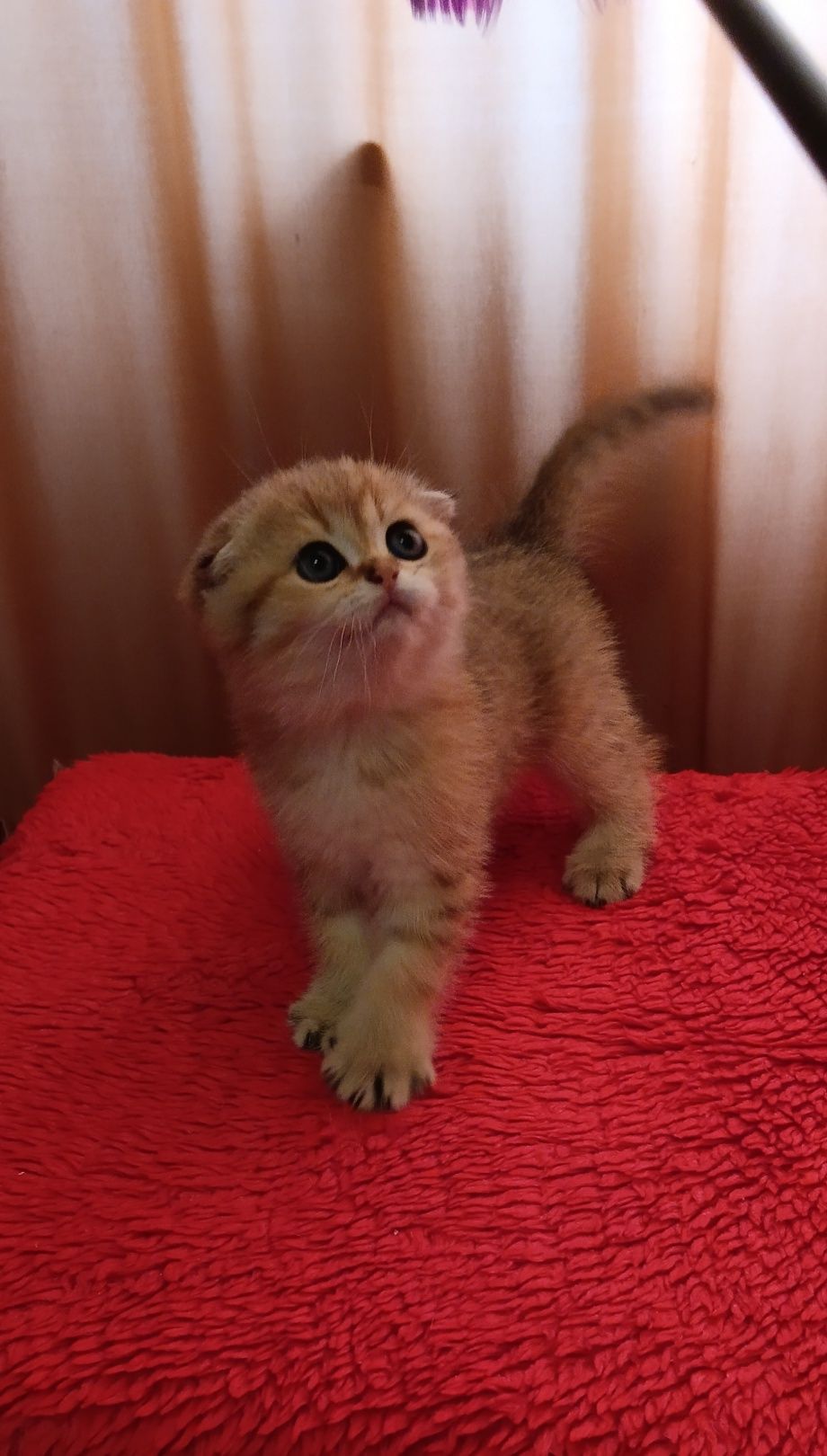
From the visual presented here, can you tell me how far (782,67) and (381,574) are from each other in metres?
0.37

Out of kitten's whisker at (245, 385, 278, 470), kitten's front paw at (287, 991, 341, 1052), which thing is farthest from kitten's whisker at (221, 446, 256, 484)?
kitten's front paw at (287, 991, 341, 1052)

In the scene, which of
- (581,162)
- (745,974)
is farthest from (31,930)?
(581,162)

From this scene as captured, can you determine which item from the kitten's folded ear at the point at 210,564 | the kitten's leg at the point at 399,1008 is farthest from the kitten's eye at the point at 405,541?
the kitten's leg at the point at 399,1008

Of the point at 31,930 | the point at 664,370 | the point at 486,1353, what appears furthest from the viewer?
the point at 664,370

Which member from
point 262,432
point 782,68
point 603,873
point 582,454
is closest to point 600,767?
point 603,873

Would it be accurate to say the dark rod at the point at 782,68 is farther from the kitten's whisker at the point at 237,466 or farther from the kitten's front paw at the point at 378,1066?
the kitten's whisker at the point at 237,466

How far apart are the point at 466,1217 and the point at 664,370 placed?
0.91 metres

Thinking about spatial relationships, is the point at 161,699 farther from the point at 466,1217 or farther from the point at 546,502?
the point at 466,1217

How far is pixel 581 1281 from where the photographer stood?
627 mm

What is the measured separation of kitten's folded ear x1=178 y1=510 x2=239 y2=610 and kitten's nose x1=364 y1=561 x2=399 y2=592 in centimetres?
12

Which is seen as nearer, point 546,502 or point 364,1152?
point 364,1152

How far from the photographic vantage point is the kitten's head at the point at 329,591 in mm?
708

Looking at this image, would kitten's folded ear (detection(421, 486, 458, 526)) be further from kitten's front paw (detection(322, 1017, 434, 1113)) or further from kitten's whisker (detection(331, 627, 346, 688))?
kitten's front paw (detection(322, 1017, 434, 1113))

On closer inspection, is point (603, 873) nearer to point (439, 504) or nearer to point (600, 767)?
point (600, 767)
